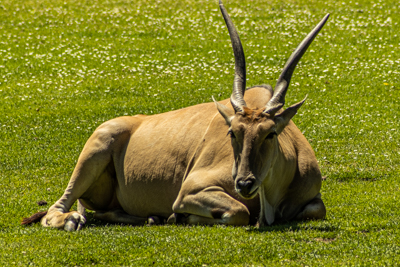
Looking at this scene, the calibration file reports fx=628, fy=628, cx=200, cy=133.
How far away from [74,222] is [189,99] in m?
9.01

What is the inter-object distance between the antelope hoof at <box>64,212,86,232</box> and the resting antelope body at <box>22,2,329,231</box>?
0.01 meters

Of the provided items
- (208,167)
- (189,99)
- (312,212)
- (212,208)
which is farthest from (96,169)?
(189,99)

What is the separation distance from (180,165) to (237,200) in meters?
1.36

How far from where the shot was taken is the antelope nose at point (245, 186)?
667 centimetres

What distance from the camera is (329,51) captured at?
21.4 m

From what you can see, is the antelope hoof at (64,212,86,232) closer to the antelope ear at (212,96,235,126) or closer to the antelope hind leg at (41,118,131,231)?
the antelope hind leg at (41,118,131,231)

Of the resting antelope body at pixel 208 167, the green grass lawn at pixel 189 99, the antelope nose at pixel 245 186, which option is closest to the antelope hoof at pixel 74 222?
the resting antelope body at pixel 208 167

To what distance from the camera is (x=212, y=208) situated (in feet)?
25.0

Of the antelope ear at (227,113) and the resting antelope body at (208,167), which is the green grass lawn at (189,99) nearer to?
→ the resting antelope body at (208,167)

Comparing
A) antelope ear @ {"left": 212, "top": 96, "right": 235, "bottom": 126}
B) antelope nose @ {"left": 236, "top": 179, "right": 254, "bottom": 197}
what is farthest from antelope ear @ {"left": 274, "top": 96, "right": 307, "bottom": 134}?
antelope nose @ {"left": 236, "top": 179, "right": 254, "bottom": 197}

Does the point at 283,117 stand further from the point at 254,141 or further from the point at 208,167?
the point at 208,167

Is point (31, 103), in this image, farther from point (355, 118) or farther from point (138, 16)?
point (138, 16)

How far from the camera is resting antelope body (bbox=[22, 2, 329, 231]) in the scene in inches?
280

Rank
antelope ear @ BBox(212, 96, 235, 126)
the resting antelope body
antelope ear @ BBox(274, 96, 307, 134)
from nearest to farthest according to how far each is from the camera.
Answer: the resting antelope body
antelope ear @ BBox(274, 96, 307, 134)
antelope ear @ BBox(212, 96, 235, 126)
